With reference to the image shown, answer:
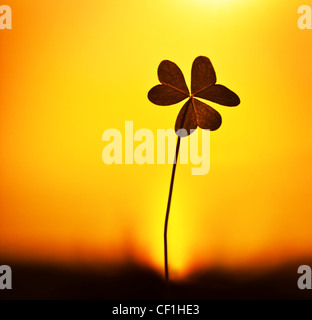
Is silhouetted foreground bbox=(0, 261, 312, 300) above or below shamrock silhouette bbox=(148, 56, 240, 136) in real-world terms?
below

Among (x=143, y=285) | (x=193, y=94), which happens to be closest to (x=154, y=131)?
(x=193, y=94)

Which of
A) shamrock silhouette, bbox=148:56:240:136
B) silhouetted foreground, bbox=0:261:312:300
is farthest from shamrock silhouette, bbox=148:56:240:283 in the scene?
silhouetted foreground, bbox=0:261:312:300

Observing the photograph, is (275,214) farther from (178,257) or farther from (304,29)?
(304,29)

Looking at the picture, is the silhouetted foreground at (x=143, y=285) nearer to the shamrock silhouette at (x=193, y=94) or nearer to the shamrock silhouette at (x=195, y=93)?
the shamrock silhouette at (x=193, y=94)

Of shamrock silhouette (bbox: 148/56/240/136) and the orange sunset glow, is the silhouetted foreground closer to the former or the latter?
the orange sunset glow

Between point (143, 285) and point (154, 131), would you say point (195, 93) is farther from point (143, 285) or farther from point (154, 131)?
point (143, 285)
